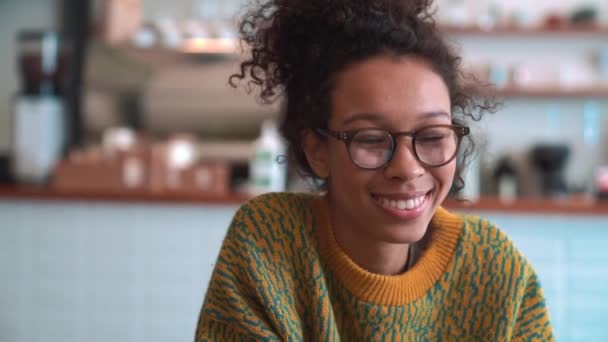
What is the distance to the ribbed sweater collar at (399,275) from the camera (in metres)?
0.89

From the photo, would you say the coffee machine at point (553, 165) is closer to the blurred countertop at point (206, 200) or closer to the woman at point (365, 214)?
the blurred countertop at point (206, 200)

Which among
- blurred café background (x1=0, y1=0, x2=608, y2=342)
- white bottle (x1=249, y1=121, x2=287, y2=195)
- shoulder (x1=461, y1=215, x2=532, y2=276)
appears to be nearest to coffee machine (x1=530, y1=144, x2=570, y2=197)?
blurred café background (x1=0, y1=0, x2=608, y2=342)

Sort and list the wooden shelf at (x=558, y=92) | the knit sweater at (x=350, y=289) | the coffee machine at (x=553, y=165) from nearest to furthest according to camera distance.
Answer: the knit sweater at (x=350, y=289)
the coffee machine at (x=553, y=165)
the wooden shelf at (x=558, y=92)

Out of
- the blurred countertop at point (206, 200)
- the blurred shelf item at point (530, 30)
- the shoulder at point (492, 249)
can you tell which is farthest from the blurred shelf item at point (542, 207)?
the shoulder at point (492, 249)

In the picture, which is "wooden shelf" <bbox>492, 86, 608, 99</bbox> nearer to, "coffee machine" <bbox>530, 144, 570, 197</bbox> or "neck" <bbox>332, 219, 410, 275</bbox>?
"coffee machine" <bbox>530, 144, 570, 197</bbox>

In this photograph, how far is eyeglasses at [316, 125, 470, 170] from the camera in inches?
30.7

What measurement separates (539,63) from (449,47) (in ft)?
9.44

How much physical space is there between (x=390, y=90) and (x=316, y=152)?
0.15 m

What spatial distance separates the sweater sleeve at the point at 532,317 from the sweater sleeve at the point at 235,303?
0.33 meters

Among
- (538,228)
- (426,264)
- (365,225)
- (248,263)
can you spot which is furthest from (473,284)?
(538,228)

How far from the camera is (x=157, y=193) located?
8.84ft

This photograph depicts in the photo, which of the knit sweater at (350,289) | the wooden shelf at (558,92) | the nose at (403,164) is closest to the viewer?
the nose at (403,164)

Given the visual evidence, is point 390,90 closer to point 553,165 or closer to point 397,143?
point 397,143

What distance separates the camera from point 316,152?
0.89 metres
